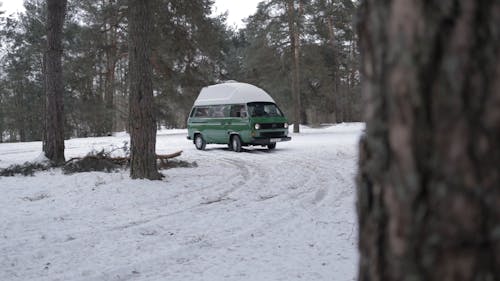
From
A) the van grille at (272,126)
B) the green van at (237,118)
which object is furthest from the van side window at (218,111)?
the van grille at (272,126)

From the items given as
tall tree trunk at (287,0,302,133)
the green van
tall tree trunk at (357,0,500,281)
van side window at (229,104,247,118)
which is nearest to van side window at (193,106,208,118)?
the green van

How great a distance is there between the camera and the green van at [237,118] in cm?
1677

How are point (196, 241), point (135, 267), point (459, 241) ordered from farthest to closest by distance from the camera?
point (196, 241), point (135, 267), point (459, 241)

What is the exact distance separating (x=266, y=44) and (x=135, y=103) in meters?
21.0

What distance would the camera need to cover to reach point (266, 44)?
2869 centimetres

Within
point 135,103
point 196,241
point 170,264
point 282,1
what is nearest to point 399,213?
point 170,264

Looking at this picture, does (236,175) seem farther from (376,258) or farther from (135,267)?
(376,258)

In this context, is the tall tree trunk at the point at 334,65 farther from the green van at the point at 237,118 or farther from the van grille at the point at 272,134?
the van grille at the point at 272,134

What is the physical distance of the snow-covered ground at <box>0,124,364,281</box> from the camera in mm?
4152

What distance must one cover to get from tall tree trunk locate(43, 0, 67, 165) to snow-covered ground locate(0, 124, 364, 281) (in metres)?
1.57

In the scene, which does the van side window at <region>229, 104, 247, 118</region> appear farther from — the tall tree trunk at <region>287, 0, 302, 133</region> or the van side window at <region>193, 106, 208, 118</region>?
the tall tree trunk at <region>287, 0, 302, 133</region>

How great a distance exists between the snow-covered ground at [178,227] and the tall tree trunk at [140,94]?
488 millimetres

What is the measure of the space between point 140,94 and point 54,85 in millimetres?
3805

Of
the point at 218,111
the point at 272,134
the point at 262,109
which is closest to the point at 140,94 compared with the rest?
the point at 272,134
